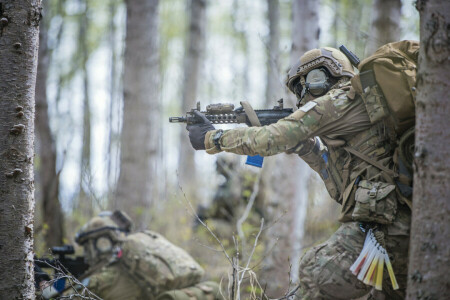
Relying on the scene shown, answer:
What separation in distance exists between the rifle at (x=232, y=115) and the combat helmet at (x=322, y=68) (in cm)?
23

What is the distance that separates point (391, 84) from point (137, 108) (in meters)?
4.89

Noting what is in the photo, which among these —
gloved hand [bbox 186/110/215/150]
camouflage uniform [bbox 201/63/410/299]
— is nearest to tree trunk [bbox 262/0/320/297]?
gloved hand [bbox 186/110/215/150]

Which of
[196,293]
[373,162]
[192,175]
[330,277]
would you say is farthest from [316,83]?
[192,175]

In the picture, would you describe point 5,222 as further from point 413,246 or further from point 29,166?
point 413,246

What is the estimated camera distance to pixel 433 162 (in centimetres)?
234

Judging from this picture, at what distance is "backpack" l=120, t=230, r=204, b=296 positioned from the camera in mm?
4930

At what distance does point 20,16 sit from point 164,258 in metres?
2.91

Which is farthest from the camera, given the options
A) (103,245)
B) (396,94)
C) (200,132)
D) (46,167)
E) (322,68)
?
(46,167)

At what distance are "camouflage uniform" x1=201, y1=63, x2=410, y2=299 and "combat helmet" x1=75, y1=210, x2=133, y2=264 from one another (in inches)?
99.7

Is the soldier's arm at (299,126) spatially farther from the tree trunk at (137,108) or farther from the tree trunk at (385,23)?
the tree trunk at (137,108)

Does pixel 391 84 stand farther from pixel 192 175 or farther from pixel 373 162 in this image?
pixel 192 175

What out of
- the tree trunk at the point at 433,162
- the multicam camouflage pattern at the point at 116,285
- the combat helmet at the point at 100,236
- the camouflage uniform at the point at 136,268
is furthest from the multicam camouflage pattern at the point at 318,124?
the combat helmet at the point at 100,236

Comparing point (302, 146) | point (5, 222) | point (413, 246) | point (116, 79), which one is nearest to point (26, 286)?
point (5, 222)

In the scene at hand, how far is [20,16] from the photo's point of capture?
305cm
